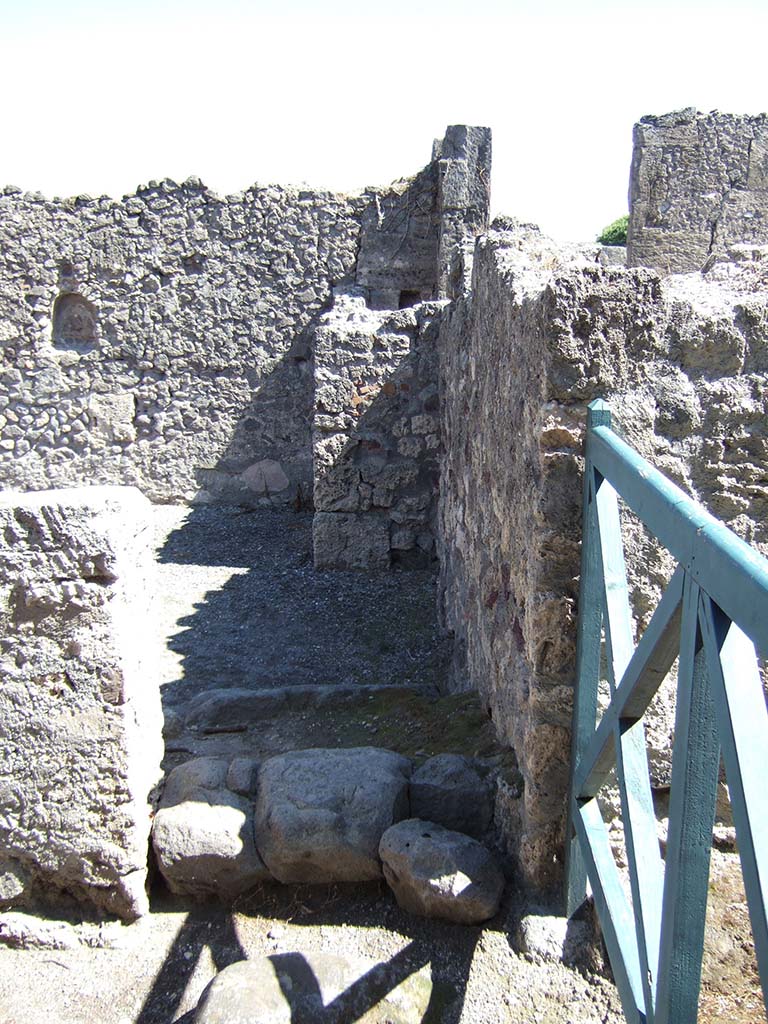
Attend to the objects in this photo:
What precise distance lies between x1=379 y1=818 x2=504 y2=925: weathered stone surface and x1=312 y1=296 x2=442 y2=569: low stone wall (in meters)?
3.42

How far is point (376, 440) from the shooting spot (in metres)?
5.59

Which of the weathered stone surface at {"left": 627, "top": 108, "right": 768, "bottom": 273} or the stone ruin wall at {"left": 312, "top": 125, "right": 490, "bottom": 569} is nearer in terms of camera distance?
the stone ruin wall at {"left": 312, "top": 125, "right": 490, "bottom": 569}

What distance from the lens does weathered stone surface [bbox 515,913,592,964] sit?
198 centimetres

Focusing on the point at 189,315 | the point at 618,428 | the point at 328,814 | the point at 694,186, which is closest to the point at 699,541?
the point at 618,428

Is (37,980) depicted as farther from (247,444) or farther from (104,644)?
(247,444)

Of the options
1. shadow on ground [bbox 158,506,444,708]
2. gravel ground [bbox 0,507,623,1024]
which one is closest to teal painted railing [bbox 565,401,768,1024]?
gravel ground [bbox 0,507,623,1024]

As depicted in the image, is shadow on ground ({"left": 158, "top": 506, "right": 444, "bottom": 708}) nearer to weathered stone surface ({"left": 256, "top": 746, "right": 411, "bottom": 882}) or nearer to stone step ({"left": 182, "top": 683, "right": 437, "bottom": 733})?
stone step ({"left": 182, "top": 683, "right": 437, "bottom": 733})

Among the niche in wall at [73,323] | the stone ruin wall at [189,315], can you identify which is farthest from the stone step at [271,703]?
the niche in wall at [73,323]

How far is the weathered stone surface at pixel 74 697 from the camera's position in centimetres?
219

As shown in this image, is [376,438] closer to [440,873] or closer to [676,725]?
[440,873]

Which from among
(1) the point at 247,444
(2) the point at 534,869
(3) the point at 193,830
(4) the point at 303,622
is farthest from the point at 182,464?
(2) the point at 534,869

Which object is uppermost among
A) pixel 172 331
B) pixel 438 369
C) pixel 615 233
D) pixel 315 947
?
pixel 615 233

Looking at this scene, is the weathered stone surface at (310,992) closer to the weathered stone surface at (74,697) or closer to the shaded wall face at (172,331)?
the weathered stone surface at (74,697)

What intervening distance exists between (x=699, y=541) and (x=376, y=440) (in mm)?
4382
